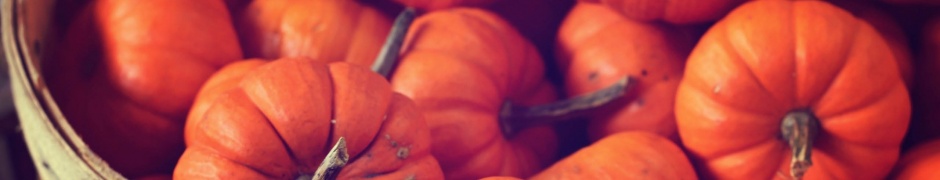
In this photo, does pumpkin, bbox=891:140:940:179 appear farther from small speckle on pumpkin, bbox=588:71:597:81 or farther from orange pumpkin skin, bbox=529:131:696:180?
small speckle on pumpkin, bbox=588:71:597:81

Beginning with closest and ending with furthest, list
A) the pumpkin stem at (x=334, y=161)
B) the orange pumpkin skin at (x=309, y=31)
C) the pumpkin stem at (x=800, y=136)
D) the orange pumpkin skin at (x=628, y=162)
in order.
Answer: the pumpkin stem at (x=334, y=161) → the pumpkin stem at (x=800, y=136) → the orange pumpkin skin at (x=628, y=162) → the orange pumpkin skin at (x=309, y=31)

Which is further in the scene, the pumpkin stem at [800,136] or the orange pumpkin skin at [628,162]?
the orange pumpkin skin at [628,162]

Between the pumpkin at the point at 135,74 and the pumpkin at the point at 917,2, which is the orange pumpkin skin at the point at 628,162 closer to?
the pumpkin at the point at 917,2

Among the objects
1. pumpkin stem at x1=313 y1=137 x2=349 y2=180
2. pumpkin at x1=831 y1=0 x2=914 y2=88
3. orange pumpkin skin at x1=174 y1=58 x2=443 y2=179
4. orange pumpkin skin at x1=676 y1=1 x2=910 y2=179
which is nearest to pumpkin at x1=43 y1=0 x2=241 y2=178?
orange pumpkin skin at x1=174 y1=58 x2=443 y2=179

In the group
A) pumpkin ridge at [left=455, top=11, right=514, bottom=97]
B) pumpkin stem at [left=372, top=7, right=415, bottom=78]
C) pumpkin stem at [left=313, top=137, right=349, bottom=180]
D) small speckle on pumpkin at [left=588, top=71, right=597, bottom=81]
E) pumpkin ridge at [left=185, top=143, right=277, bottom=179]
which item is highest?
pumpkin stem at [left=313, top=137, right=349, bottom=180]

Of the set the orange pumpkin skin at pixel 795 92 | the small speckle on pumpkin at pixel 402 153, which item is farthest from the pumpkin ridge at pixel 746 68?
the small speckle on pumpkin at pixel 402 153

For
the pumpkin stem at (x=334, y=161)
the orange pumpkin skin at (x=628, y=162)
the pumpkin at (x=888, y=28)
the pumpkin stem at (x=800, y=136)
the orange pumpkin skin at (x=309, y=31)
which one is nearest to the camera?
the pumpkin stem at (x=334, y=161)
